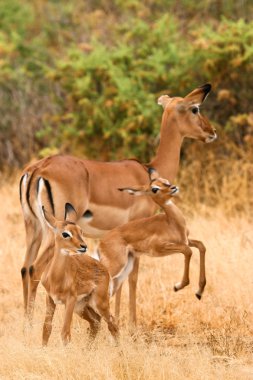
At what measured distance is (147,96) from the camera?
1195 cm

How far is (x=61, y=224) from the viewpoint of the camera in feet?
21.0

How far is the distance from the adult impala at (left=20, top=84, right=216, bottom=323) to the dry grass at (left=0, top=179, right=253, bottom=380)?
13.8 inches

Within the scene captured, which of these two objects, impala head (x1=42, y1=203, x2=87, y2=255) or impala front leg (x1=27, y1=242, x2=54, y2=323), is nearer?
impala head (x1=42, y1=203, x2=87, y2=255)

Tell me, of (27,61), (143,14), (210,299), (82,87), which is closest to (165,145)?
(210,299)

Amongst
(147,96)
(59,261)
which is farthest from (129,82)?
(59,261)

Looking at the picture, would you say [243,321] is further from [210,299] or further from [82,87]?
[82,87]

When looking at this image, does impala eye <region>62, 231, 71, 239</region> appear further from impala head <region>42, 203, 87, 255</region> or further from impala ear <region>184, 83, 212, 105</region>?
impala ear <region>184, 83, 212, 105</region>

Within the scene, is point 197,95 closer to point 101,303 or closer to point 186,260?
point 186,260

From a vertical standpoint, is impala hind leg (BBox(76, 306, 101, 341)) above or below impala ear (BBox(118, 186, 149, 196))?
below

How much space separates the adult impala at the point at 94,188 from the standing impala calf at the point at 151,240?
552 mm

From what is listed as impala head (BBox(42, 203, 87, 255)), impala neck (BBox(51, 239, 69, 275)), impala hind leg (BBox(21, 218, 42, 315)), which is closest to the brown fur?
impala neck (BBox(51, 239, 69, 275))

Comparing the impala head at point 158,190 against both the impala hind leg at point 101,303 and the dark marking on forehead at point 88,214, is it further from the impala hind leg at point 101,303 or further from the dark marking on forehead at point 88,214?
the impala hind leg at point 101,303

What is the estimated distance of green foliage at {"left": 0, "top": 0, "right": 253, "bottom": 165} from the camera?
11898 mm

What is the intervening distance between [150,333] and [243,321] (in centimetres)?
67
